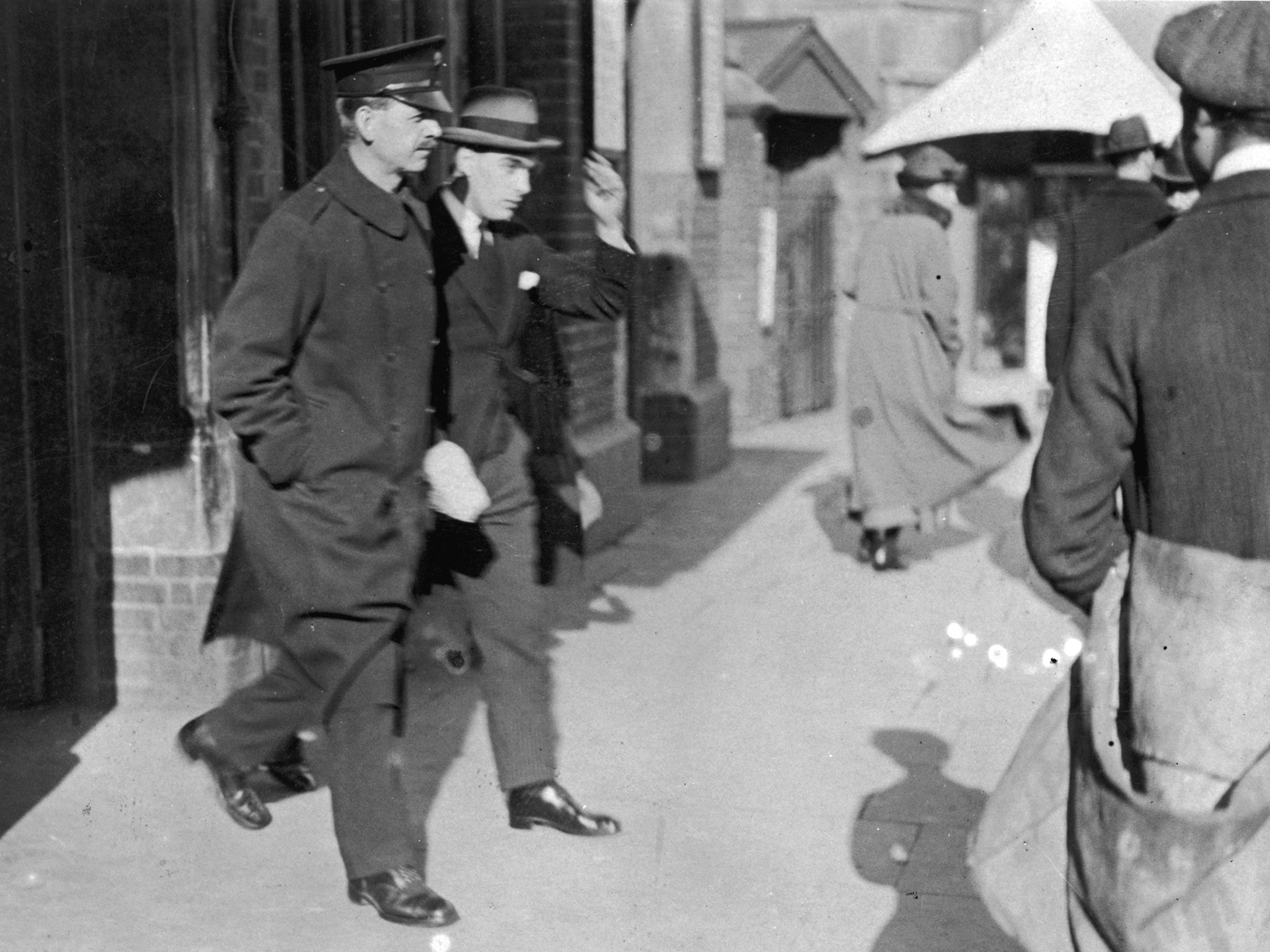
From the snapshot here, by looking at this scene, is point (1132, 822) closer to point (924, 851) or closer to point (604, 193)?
point (924, 851)

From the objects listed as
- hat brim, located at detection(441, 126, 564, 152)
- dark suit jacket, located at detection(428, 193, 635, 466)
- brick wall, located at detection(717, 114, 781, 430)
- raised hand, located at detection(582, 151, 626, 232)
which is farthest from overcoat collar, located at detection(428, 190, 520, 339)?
brick wall, located at detection(717, 114, 781, 430)

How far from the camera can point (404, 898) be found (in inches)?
178

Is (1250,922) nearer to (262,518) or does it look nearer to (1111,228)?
(262,518)

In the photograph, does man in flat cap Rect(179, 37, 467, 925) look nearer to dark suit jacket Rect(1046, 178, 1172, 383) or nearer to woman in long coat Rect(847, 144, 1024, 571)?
dark suit jacket Rect(1046, 178, 1172, 383)

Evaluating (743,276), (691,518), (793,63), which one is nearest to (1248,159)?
(691,518)

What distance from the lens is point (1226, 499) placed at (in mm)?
2861

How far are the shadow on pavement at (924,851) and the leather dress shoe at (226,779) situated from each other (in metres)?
1.53

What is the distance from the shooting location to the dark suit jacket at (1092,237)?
680 cm

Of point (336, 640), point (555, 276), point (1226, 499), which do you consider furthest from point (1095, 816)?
point (555, 276)

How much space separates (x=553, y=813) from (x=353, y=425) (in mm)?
1259

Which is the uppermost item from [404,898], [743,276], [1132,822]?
[743,276]

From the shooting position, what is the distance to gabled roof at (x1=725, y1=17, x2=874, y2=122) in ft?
53.6

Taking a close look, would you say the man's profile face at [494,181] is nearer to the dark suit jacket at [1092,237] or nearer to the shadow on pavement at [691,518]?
the dark suit jacket at [1092,237]

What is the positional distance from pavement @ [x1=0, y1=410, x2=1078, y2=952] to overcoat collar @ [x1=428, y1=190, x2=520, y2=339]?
134 cm
